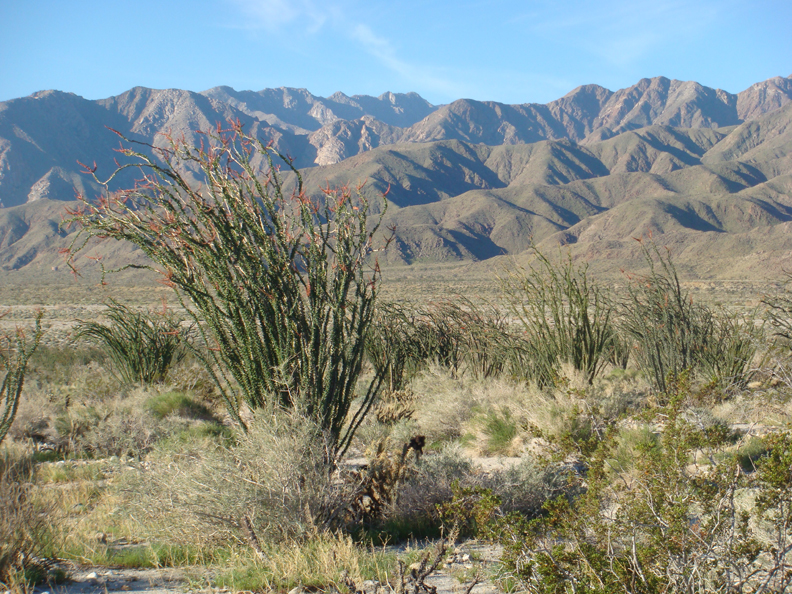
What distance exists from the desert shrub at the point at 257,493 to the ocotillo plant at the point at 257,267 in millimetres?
318

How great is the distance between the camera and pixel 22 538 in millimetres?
3824

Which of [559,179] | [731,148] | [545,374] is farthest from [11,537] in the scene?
[731,148]

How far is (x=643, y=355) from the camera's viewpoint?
10.5m

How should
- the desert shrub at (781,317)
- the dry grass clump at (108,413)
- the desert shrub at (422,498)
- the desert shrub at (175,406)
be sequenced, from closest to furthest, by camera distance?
the desert shrub at (422,498), the dry grass clump at (108,413), the desert shrub at (781,317), the desert shrub at (175,406)

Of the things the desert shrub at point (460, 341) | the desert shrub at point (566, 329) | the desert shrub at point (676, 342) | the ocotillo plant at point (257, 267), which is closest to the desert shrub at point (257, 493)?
the ocotillo plant at point (257, 267)

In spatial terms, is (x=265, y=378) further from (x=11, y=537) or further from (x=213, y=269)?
(x=11, y=537)

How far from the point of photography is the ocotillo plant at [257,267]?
4637mm

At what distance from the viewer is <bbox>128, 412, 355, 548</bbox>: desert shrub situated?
13.9 feet

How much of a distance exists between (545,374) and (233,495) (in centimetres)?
641

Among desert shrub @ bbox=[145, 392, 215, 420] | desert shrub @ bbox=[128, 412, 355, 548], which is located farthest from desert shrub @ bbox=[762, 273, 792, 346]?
desert shrub @ bbox=[145, 392, 215, 420]

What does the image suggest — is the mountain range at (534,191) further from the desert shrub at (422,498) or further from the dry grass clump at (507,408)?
the desert shrub at (422,498)

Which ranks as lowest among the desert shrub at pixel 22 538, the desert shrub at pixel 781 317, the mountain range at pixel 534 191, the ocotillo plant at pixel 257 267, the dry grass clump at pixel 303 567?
the dry grass clump at pixel 303 567

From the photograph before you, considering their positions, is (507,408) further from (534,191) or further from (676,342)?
(534,191)

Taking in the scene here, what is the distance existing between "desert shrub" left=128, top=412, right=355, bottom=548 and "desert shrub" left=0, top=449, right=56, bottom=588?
25.2 inches
